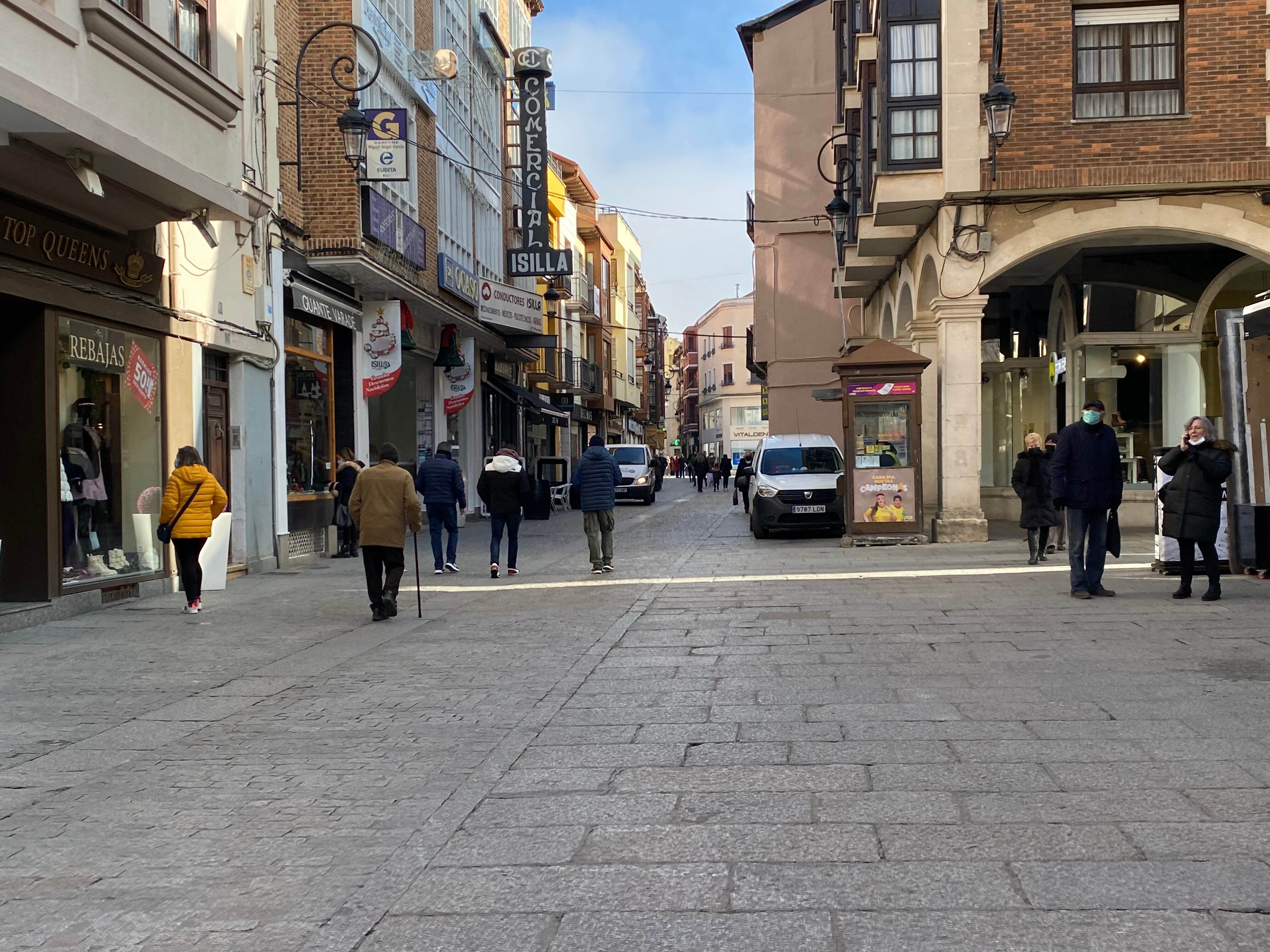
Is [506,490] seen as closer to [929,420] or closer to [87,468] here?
[87,468]

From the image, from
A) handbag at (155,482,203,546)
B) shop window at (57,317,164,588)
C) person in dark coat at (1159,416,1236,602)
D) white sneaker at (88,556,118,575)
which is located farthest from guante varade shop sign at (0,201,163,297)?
person in dark coat at (1159,416,1236,602)

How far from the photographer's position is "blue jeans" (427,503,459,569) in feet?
57.4

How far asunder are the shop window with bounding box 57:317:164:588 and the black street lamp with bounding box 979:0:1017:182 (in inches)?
450

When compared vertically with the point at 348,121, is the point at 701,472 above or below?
below

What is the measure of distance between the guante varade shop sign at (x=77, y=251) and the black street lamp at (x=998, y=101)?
1112cm

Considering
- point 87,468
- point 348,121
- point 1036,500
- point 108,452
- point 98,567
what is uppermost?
point 348,121

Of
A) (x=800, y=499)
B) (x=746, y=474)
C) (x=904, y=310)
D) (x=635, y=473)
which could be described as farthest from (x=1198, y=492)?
(x=635, y=473)

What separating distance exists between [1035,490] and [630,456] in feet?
86.9

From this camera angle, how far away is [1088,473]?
1201 centimetres

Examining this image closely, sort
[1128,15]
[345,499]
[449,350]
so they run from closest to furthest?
[1128,15] → [345,499] → [449,350]

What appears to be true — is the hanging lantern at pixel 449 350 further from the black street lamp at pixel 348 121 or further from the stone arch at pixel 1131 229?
the stone arch at pixel 1131 229

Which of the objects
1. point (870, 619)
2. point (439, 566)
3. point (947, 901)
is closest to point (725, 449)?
point (439, 566)

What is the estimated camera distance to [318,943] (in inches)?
151

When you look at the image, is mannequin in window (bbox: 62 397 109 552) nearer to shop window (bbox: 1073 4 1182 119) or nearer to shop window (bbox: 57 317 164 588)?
shop window (bbox: 57 317 164 588)
